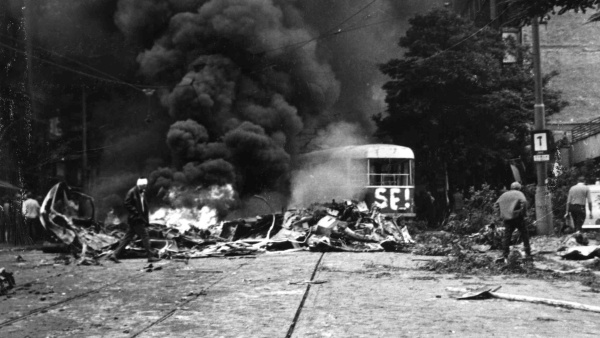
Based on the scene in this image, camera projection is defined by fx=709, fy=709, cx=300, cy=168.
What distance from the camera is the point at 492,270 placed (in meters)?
10.4

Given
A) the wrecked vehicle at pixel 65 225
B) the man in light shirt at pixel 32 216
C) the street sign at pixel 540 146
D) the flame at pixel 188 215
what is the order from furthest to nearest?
the flame at pixel 188 215 < the man in light shirt at pixel 32 216 < the street sign at pixel 540 146 < the wrecked vehicle at pixel 65 225

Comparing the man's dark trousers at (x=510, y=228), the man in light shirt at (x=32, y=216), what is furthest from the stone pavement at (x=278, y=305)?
the man in light shirt at (x=32, y=216)

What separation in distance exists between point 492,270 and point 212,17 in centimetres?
2358

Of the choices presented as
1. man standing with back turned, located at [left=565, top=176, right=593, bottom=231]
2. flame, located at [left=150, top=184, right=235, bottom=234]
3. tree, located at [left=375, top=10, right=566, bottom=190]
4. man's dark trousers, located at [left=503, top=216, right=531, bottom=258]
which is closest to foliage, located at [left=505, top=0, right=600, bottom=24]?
man's dark trousers, located at [left=503, top=216, right=531, bottom=258]

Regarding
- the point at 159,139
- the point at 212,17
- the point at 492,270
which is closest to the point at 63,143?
the point at 159,139

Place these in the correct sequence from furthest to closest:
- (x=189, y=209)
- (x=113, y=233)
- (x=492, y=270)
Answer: (x=189, y=209) < (x=113, y=233) < (x=492, y=270)

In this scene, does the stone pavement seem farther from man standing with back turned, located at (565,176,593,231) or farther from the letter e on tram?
the letter e on tram

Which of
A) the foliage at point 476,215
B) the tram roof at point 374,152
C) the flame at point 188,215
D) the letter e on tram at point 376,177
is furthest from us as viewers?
the flame at point 188,215

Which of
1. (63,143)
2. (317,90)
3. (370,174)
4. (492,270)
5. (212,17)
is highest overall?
(212,17)

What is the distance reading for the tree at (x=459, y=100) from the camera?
2989 centimetres

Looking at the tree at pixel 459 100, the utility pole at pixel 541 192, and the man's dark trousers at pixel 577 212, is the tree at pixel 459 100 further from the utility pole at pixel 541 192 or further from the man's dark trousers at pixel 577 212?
the man's dark trousers at pixel 577 212

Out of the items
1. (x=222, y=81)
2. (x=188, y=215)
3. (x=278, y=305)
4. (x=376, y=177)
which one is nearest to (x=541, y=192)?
(x=376, y=177)

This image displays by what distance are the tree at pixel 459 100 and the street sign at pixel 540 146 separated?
1300 cm

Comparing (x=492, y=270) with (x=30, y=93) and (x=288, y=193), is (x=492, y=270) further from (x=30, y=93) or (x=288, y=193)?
(x=30, y=93)
